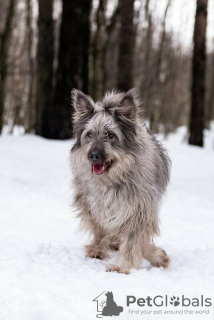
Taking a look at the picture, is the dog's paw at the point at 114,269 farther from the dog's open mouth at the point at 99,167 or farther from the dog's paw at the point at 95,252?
the dog's open mouth at the point at 99,167

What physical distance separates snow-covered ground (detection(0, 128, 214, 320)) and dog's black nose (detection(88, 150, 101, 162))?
1034 mm

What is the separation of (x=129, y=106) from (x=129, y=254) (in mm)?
1456

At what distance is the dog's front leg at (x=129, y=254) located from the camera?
14.4 feet

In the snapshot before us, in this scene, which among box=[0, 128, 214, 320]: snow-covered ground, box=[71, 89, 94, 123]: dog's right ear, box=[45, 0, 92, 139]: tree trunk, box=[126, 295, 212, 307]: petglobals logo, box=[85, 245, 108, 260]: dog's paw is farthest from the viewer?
box=[45, 0, 92, 139]: tree trunk

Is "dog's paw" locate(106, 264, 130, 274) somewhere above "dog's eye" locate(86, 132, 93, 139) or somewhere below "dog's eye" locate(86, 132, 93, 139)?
below

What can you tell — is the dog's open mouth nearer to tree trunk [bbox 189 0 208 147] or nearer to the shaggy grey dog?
the shaggy grey dog

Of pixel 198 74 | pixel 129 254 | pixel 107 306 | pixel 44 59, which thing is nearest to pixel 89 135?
pixel 129 254

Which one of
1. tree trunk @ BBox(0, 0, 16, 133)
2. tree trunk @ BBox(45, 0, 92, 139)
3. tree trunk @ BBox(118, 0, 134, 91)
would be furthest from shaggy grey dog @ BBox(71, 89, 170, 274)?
tree trunk @ BBox(0, 0, 16, 133)

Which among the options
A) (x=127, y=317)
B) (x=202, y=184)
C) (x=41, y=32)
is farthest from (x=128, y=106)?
(x=41, y=32)

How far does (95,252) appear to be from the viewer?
486 centimetres

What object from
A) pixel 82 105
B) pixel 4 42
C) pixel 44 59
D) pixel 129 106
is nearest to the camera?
pixel 129 106

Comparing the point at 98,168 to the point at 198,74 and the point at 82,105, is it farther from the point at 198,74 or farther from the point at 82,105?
the point at 198,74

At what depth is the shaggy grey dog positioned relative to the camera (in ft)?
14.4

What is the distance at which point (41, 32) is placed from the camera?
46.8ft
